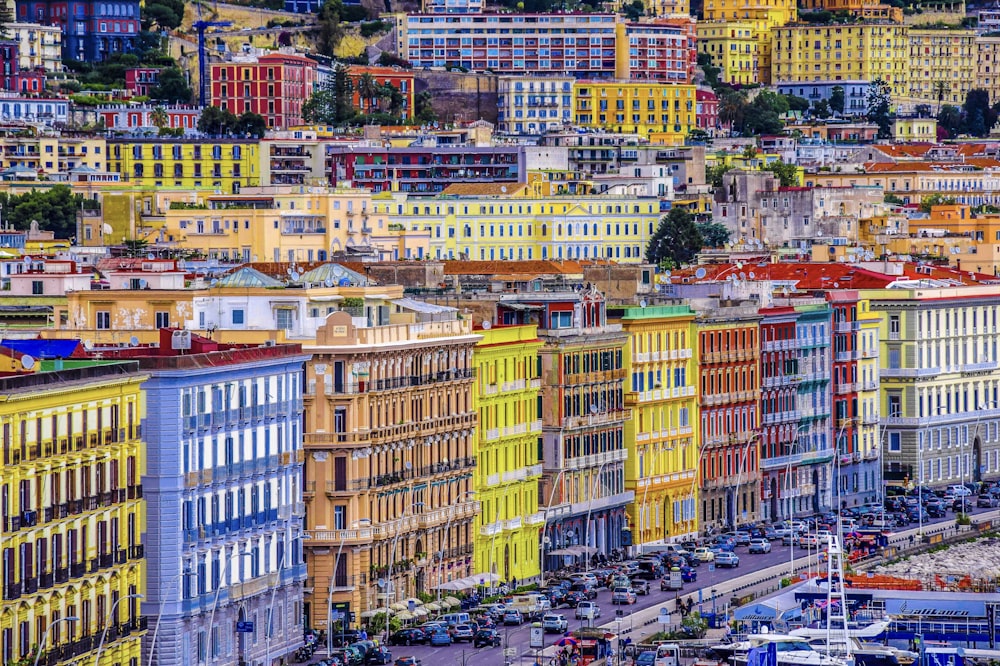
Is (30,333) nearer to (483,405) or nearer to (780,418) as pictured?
(483,405)

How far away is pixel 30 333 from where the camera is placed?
430 feet

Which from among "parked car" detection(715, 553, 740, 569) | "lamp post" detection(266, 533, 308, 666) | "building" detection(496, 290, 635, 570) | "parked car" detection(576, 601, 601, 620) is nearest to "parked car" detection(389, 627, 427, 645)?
"lamp post" detection(266, 533, 308, 666)

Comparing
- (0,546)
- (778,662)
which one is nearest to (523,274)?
(778,662)

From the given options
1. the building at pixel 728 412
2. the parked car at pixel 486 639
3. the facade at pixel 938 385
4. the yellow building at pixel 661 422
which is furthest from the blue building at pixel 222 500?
the facade at pixel 938 385

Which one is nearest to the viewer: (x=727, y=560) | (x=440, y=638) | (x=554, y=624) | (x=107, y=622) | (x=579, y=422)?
(x=107, y=622)

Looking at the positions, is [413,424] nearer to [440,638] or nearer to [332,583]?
[332,583]

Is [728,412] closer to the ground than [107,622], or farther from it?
farther from it

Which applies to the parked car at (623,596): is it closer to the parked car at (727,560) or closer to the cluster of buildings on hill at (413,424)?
the cluster of buildings on hill at (413,424)

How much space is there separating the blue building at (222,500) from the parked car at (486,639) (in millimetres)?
6394

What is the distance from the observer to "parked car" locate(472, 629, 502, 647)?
119 m

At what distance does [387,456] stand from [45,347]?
54.5ft

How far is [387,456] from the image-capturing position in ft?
412

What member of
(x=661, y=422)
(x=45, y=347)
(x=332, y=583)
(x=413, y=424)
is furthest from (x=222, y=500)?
(x=661, y=422)

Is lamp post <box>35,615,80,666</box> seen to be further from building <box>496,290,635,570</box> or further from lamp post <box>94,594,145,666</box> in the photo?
building <box>496,290,635,570</box>
